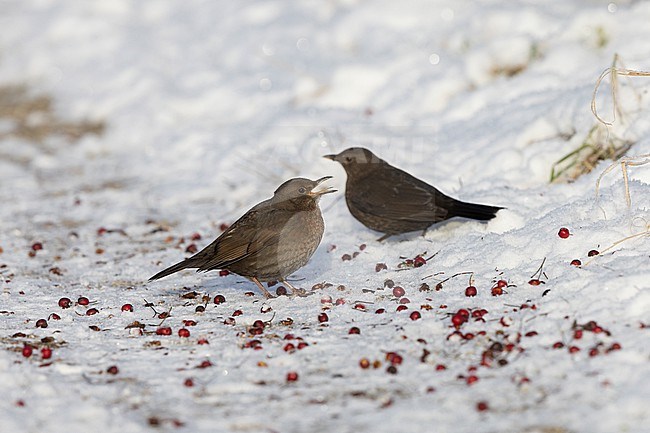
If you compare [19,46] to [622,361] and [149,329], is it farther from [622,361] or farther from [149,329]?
[622,361]

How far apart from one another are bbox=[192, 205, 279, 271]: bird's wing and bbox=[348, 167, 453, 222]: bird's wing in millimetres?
1077

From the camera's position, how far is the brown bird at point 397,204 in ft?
20.5

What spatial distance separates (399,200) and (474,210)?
0.65m

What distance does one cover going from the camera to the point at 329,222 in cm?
722

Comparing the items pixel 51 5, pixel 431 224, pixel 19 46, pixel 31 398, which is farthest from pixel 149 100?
pixel 31 398

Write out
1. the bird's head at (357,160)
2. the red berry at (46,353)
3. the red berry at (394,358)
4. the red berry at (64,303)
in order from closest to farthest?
the red berry at (394,358)
the red berry at (46,353)
the red berry at (64,303)
the bird's head at (357,160)

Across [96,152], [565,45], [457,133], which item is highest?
[565,45]

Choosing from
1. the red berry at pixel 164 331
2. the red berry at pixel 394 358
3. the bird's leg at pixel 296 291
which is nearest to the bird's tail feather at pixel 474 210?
the bird's leg at pixel 296 291

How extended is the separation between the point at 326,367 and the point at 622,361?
57.5 inches

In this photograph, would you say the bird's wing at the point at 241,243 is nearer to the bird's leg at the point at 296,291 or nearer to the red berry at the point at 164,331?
the bird's leg at the point at 296,291

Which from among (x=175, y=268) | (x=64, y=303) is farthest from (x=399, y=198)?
(x=64, y=303)

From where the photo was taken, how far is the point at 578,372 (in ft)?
12.2

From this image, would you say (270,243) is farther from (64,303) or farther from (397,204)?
(64,303)

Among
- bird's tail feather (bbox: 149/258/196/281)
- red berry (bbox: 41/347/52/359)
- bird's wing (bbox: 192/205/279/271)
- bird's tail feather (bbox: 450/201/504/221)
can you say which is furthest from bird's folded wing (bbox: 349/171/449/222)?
red berry (bbox: 41/347/52/359)
